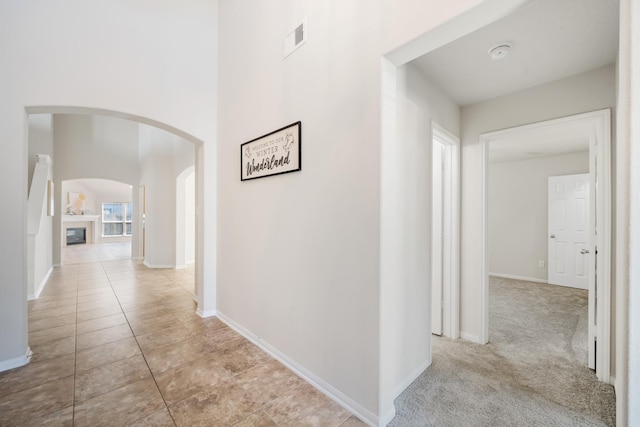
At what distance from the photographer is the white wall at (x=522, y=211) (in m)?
5.06

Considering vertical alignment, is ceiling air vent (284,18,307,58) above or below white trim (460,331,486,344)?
above

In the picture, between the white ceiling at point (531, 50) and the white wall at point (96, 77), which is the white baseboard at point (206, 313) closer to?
the white wall at point (96, 77)

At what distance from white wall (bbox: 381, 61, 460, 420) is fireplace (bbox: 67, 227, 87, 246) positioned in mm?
13103

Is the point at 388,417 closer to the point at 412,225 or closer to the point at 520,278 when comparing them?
the point at 412,225

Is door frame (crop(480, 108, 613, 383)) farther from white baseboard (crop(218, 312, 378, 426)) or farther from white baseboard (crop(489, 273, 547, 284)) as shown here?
white baseboard (crop(489, 273, 547, 284))

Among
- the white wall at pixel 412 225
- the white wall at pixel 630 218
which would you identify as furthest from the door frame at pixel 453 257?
the white wall at pixel 630 218

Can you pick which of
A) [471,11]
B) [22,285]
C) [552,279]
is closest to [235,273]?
[22,285]

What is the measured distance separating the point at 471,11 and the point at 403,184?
106cm

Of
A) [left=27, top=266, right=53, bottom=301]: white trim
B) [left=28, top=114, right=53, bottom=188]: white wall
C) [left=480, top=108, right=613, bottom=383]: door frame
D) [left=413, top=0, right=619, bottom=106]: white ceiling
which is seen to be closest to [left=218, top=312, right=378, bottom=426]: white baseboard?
[left=480, top=108, right=613, bottom=383]: door frame

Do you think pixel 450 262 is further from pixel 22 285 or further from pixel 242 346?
pixel 22 285

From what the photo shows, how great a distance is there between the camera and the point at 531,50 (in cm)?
190

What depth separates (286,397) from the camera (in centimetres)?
178

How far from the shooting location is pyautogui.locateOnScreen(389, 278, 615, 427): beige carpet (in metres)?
1.64

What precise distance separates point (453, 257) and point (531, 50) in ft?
5.93
